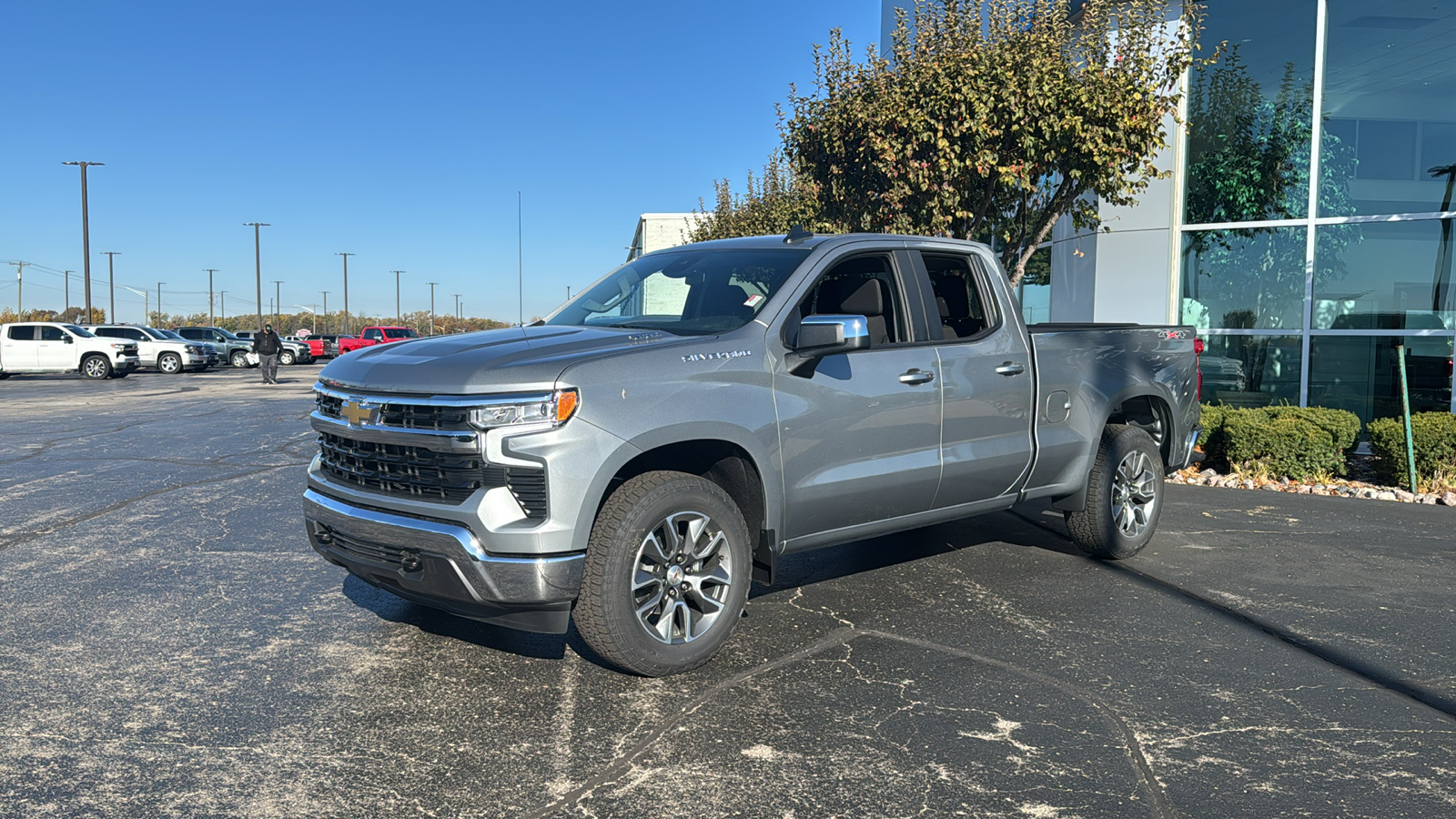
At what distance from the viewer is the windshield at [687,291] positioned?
5.08 meters

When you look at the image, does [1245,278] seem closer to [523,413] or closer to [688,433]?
[688,433]

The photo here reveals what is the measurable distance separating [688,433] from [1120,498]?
3.62 meters

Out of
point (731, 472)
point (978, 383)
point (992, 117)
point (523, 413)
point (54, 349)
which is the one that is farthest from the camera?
point (54, 349)

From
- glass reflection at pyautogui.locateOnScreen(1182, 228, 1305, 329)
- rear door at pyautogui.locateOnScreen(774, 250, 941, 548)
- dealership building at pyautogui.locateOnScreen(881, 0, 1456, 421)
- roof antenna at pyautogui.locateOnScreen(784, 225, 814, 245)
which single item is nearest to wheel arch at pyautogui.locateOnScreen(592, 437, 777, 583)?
rear door at pyautogui.locateOnScreen(774, 250, 941, 548)

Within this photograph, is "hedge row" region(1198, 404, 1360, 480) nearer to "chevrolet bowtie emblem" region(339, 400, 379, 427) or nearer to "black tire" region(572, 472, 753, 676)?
"black tire" region(572, 472, 753, 676)

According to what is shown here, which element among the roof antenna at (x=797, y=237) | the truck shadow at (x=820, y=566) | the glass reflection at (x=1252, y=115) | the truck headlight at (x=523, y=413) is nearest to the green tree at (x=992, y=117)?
the glass reflection at (x=1252, y=115)

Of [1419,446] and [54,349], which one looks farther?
[54,349]

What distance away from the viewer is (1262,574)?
257 inches

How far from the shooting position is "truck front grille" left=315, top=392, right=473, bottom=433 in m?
4.12

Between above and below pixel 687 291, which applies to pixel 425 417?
below

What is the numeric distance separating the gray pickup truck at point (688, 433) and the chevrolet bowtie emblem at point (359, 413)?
0.03ft

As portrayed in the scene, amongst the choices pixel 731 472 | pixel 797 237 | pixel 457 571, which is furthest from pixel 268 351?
pixel 457 571

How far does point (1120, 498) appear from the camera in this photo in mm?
6816

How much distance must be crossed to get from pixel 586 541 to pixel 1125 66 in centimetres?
1005
